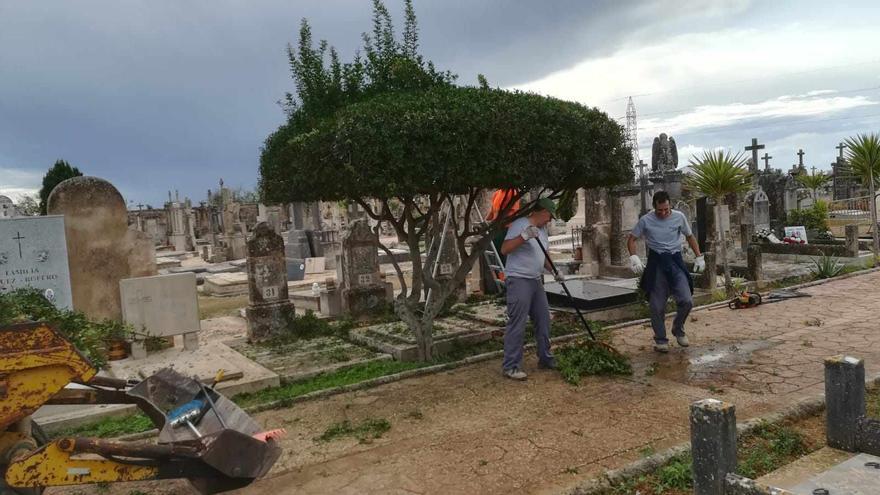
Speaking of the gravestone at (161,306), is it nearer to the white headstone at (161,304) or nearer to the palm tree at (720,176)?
the white headstone at (161,304)

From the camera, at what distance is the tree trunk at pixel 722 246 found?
10797mm

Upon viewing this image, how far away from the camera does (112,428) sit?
5367 millimetres

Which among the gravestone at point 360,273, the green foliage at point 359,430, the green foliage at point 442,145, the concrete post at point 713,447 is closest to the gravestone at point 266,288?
the gravestone at point 360,273

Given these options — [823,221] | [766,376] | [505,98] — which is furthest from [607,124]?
[823,221]

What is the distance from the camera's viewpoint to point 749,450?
4.05m

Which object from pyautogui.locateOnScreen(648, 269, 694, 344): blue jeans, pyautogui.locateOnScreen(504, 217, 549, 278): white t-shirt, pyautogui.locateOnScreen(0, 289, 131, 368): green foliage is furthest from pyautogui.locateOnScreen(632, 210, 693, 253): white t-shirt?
pyautogui.locateOnScreen(0, 289, 131, 368): green foliage

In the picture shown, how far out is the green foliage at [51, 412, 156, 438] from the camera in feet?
17.2

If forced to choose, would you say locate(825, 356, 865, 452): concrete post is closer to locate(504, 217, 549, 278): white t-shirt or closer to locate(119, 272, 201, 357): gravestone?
locate(504, 217, 549, 278): white t-shirt

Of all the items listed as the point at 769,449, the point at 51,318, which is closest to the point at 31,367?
the point at 51,318

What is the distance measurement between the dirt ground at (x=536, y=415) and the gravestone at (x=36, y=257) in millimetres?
3433

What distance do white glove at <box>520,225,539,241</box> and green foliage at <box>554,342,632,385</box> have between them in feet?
4.51

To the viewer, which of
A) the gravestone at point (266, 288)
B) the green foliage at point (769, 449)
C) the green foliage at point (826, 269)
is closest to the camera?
the green foliage at point (769, 449)

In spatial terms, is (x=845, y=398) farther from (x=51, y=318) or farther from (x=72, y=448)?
(x=51, y=318)

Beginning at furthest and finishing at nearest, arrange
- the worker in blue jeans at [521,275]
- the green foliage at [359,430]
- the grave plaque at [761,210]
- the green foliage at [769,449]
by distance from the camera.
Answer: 1. the grave plaque at [761,210]
2. the worker in blue jeans at [521,275]
3. the green foliage at [359,430]
4. the green foliage at [769,449]
